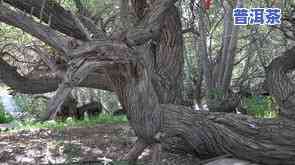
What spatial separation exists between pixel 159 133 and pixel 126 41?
1422mm

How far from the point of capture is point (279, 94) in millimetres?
7367

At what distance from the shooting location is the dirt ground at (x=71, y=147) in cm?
657

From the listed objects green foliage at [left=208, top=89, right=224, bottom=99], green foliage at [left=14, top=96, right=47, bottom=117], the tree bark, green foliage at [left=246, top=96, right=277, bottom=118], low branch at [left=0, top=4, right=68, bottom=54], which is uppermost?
low branch at [left=0, top=4, right=68, bottom=54]

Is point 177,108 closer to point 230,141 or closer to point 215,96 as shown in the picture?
point 230,141

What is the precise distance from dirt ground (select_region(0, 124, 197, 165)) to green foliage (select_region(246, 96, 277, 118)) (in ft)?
8.58

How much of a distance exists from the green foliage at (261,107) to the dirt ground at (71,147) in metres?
2.62

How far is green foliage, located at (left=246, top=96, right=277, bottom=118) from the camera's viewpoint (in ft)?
30.6

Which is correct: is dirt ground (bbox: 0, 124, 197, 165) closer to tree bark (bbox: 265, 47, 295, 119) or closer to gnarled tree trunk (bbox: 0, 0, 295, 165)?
gnarled tree trunk (bbox: 0, 0, 295, 165)

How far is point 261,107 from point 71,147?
14.1 feet

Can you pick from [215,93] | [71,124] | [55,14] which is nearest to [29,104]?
[71,124]

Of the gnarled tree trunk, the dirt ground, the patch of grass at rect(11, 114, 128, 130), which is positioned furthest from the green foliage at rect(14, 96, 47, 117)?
the gnarled tree trunk

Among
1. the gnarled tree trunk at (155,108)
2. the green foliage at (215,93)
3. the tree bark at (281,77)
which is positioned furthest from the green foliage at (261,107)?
the gnarled tree trunk at (155,108)

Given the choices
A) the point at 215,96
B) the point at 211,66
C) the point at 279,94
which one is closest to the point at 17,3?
the point at 279,94

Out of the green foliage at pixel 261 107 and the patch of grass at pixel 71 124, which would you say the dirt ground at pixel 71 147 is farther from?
the green foliage at pixel 261 107
